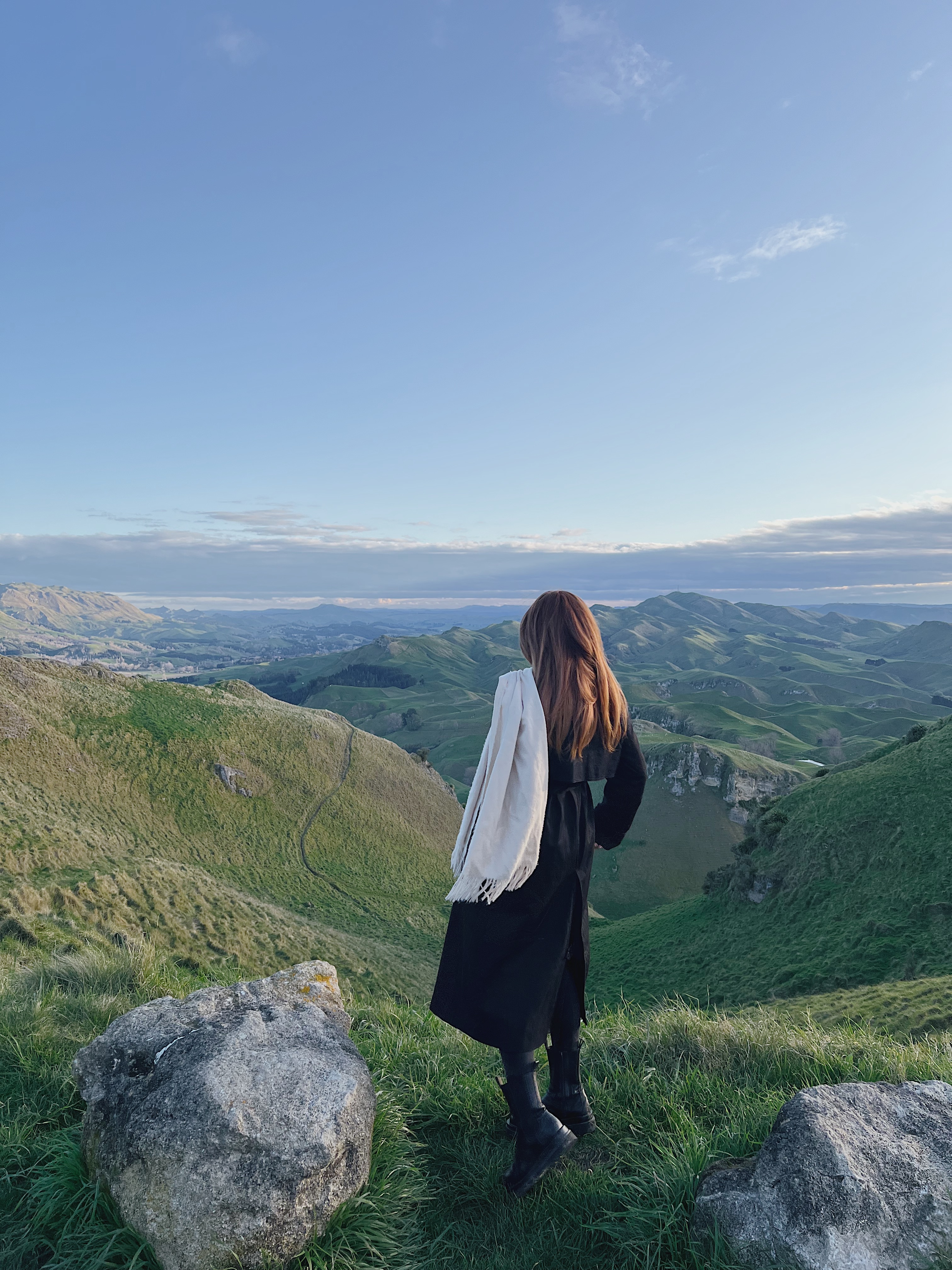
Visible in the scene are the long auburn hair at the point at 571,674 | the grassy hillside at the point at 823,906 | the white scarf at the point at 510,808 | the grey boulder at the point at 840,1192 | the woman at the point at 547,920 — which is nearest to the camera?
the grey boulder at the point at 840,1192

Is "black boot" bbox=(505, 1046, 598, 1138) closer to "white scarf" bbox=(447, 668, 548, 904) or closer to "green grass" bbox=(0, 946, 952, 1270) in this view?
"green grass" bbox=(0, 946, 952, 1270)

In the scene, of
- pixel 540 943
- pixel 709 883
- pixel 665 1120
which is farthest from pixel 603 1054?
pixel 709 883

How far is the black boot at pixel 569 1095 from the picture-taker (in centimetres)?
418

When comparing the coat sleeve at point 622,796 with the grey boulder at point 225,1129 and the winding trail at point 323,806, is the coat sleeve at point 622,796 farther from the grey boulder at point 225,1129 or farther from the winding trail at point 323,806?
the winding trail at point 323,806

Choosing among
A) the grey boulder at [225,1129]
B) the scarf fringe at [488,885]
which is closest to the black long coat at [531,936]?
the scarf fringe at [488,885]

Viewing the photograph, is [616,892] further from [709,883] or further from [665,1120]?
[665,1120]

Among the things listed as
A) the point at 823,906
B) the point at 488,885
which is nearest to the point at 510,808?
the point at 488,885

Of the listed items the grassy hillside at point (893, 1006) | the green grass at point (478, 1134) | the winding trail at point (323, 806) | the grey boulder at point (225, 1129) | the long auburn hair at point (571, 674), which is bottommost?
the winding trail at point (323, 806)

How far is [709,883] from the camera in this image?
136 feet

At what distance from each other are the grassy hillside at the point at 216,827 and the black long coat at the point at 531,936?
41.5 feet

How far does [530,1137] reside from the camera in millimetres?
3840

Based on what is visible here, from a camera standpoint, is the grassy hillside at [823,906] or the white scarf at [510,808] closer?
the white scarf at [510,808]

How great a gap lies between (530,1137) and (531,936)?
1295 mm

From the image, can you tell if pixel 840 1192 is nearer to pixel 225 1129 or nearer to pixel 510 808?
pixel 510 808
